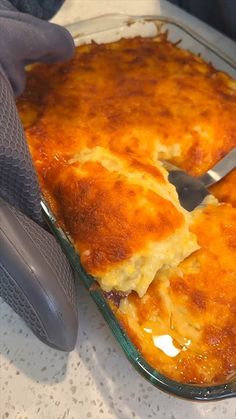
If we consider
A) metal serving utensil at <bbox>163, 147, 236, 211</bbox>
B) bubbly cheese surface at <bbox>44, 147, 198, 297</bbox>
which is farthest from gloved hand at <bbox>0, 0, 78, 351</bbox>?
metal serving utensil at <bbox>163, 147, 236, 211</bbox>

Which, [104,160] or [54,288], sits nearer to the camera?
[54,288]

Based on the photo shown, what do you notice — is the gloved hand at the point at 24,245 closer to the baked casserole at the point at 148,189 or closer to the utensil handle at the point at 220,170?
the baked casserole at the point at 148,189

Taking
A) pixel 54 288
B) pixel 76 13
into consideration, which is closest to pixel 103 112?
pixel 54 288

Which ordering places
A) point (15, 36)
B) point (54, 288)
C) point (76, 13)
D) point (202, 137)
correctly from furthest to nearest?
point (76, 13) → point (202, 137) → point (15, 36) → point (54, 288)

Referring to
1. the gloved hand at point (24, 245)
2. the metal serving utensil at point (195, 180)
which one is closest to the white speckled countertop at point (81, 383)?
the gloved hand at point (24, 245)

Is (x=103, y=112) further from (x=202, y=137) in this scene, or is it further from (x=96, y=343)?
(x=96, y=343)

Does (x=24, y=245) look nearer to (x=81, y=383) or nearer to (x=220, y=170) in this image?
(x=81, y=383)

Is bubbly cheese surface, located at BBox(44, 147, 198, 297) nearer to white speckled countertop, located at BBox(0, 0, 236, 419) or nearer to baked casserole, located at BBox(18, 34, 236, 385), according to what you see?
baked casserole, located at BBox(18, 34, 236, 385)
